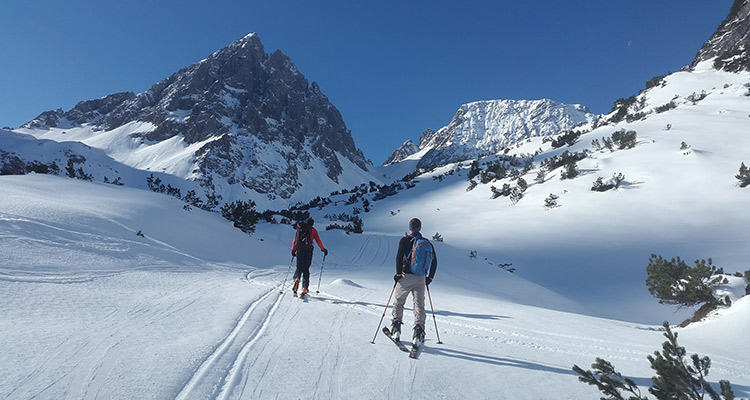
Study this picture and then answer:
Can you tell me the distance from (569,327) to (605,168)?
883 inches

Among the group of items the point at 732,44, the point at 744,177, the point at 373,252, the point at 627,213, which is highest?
the point at 732,44

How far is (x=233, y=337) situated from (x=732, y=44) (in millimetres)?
73938

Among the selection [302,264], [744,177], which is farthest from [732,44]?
[302,264]

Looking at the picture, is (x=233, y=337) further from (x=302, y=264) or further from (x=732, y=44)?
(x=732, y=44)

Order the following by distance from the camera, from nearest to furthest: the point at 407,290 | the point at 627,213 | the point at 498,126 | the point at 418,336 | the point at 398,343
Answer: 1. the point at 418,336
2. the point at 398,343
3. the point at 407,290
4. the point at 627,213
5. the point at 498,126

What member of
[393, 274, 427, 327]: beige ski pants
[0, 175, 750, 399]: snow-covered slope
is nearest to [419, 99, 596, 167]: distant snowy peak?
[0, 175, 750, 399]: snow-covered slope

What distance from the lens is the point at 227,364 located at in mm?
3195

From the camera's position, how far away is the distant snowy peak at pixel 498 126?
13450cm

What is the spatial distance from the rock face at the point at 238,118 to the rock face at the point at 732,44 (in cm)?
8408

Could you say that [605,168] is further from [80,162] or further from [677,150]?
[80,162]

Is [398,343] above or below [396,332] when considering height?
below

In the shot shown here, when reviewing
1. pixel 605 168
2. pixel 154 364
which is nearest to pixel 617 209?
pixel 605 168

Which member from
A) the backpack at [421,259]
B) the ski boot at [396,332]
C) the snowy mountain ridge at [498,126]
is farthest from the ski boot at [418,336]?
the snowy mountain ridge at [498,126]

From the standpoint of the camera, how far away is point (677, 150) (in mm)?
22172
